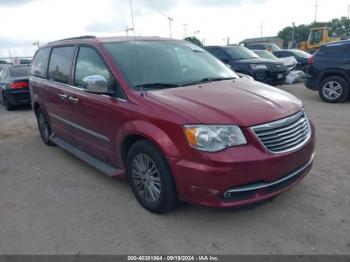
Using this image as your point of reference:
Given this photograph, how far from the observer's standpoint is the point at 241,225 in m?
3.24

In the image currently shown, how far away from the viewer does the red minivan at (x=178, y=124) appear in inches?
114

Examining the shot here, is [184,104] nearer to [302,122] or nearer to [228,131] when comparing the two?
[228,131]

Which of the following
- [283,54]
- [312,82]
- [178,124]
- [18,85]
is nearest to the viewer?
[178,124]

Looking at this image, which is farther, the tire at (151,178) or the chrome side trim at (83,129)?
the chrome side trim at (83,129)

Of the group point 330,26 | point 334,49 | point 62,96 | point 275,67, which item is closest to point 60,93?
point 62,96

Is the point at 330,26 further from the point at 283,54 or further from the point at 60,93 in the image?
the point at 60,93

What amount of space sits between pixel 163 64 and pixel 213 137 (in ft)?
4.97

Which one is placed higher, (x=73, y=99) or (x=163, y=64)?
(x=163, y=64)

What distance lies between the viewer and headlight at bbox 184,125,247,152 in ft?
9.46

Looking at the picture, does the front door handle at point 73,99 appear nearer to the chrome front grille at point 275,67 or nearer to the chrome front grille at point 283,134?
the chrome front grille at point 283,134

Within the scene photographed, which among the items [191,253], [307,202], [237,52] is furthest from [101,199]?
[237,52]

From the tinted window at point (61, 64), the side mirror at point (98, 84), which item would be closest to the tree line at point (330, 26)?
the tinted window at point (61, 64)

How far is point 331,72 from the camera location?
360 inches

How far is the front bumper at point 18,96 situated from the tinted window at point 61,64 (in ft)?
19.6
